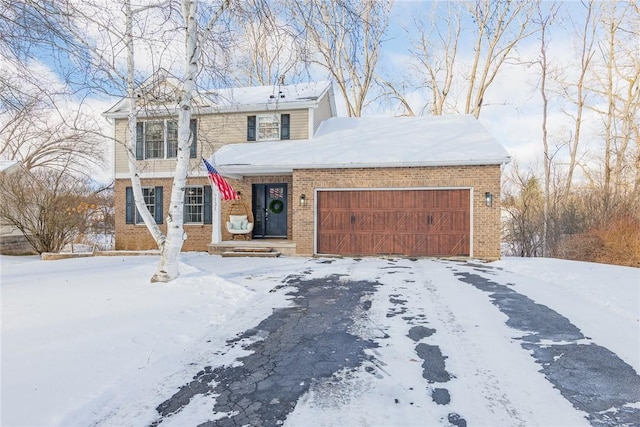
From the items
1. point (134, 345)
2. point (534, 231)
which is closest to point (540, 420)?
point (134, 345)

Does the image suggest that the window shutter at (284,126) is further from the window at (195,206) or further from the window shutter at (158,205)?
the window shutter at (158,205)

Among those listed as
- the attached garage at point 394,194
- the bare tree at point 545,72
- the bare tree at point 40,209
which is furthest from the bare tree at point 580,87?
the bare tree at point 40,209

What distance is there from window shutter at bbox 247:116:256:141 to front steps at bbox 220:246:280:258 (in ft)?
14.6

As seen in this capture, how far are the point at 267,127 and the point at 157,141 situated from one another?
174 inches

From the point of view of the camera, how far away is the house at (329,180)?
437 inches

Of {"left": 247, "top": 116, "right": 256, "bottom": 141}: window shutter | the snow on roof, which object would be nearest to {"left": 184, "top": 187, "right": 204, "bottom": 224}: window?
{"left": 247, "top": 116, "right": 256, "bottom": 141}: window shutter

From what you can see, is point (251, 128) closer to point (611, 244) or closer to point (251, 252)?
point (251, 252)

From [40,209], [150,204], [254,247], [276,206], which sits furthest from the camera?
[40,209]

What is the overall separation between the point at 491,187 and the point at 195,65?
8735 mm

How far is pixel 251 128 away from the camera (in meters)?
14.0

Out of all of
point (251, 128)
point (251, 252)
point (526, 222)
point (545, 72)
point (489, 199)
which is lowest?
point (251, 252)

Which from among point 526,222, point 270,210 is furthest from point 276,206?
point 526,222

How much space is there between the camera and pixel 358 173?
456 inches

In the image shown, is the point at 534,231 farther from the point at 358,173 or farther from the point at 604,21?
the point at 604,21
